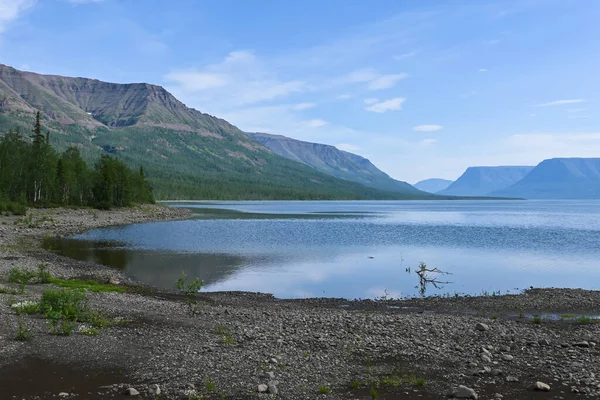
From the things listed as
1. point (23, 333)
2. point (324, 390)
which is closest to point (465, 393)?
point (324, 390)

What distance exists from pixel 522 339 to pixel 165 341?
50.8 feet

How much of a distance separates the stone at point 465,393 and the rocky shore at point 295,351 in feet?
0.09

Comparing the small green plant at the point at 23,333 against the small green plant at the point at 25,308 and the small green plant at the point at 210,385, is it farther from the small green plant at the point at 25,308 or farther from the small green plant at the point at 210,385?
the small green plant at the point at 210,385

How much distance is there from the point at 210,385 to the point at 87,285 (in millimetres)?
20663

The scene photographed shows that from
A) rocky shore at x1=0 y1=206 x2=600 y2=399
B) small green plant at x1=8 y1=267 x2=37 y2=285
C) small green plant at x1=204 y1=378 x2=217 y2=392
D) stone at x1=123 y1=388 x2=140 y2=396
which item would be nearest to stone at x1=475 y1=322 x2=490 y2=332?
rocky shore at x1=0 y1=206 x2=600 y2=399

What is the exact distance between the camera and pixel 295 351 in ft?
59.4

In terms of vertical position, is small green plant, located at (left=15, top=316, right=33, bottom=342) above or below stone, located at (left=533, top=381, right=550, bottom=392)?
above

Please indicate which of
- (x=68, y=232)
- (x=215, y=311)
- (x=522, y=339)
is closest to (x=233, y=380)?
(x=215, y=311)

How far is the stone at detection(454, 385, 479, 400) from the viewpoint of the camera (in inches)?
542

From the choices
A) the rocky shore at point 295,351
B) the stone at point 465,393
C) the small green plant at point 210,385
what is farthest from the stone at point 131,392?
the stone at point 465,393

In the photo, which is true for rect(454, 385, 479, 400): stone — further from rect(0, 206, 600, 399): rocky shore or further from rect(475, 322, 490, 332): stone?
rect(475, 322, 490, 332): stone

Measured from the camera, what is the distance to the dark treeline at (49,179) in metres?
96.0

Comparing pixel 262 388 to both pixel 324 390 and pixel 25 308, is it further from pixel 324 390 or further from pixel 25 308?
pixel 25 308

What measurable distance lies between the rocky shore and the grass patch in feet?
2.55
